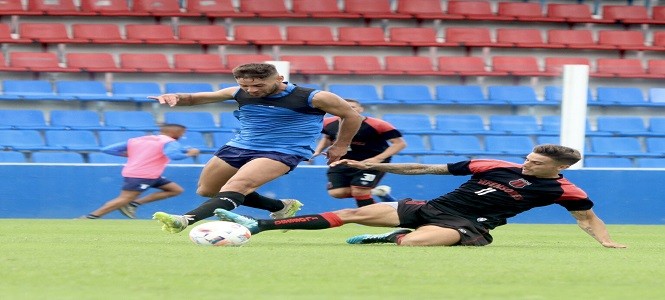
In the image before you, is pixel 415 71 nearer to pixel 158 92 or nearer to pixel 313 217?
pixel 158 92

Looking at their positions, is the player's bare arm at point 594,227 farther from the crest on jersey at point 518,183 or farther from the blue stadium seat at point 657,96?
the blue stadium seat at point 657,96

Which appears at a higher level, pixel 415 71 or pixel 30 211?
pixel 415 71

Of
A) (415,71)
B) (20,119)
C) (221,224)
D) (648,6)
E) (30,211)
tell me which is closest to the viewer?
(221,224)

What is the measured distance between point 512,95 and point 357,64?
2878 mm

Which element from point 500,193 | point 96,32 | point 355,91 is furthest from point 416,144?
point 500,193

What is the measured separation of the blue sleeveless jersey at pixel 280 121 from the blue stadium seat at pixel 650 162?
917 cm

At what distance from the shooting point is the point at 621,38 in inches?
885

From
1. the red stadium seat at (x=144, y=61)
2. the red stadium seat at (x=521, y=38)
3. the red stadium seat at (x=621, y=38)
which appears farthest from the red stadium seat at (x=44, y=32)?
the red stadium seat at (x=621, y=38)

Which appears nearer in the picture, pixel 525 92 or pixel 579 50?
pixel 525 92

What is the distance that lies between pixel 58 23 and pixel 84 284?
1676 centimetres

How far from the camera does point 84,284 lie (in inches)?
230

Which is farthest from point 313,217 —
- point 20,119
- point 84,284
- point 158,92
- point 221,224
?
point 158,92

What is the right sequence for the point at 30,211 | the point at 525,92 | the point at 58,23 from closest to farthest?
the point at 30,211 → the point at 525,92 → the point at 58,23

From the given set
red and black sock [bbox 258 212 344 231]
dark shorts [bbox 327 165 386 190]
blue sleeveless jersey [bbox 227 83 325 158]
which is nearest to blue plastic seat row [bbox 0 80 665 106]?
dark shorts [bbox 327 165 386 190]
